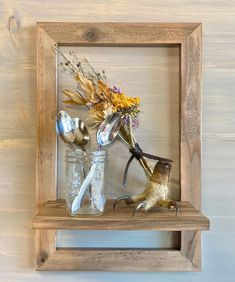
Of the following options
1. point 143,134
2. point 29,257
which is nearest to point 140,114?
point 143,134

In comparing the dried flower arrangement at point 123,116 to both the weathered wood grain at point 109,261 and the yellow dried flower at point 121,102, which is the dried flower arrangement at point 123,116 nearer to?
the yellow dried flower at point 121,102

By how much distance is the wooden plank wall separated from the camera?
2.51ft

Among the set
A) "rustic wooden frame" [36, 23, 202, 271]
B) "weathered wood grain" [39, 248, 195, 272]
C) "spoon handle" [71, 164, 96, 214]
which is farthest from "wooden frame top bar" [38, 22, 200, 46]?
"weathered wood grain" [39, 248, 195, 272]

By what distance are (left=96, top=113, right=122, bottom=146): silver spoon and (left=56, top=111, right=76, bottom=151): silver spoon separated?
0.05 m

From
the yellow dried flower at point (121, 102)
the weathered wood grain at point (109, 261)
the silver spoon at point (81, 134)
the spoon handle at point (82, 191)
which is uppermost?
the yellow dried flower at point (121, 102)

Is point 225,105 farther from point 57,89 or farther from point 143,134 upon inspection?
point 57,89

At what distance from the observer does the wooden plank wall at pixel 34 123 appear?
0.77 meters

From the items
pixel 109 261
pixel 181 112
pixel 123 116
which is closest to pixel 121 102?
pixel 123 116

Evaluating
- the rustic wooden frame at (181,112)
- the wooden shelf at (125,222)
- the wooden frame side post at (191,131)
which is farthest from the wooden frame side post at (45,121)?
the wooden frame side post at (191,131)

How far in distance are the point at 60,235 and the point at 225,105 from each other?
46 cm

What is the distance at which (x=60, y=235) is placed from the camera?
77cm

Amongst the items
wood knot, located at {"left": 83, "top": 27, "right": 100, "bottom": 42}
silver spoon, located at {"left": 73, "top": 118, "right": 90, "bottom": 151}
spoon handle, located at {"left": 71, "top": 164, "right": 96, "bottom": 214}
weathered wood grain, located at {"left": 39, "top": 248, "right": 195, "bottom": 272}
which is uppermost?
wood knot, located at {"left": 83, "top": 27, "right": 100, "bottom": 42}

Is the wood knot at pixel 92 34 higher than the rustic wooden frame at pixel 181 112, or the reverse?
the wood knot at pixel 92 34

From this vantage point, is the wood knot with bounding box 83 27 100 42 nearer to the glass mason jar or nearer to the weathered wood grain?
the glass mason jar
